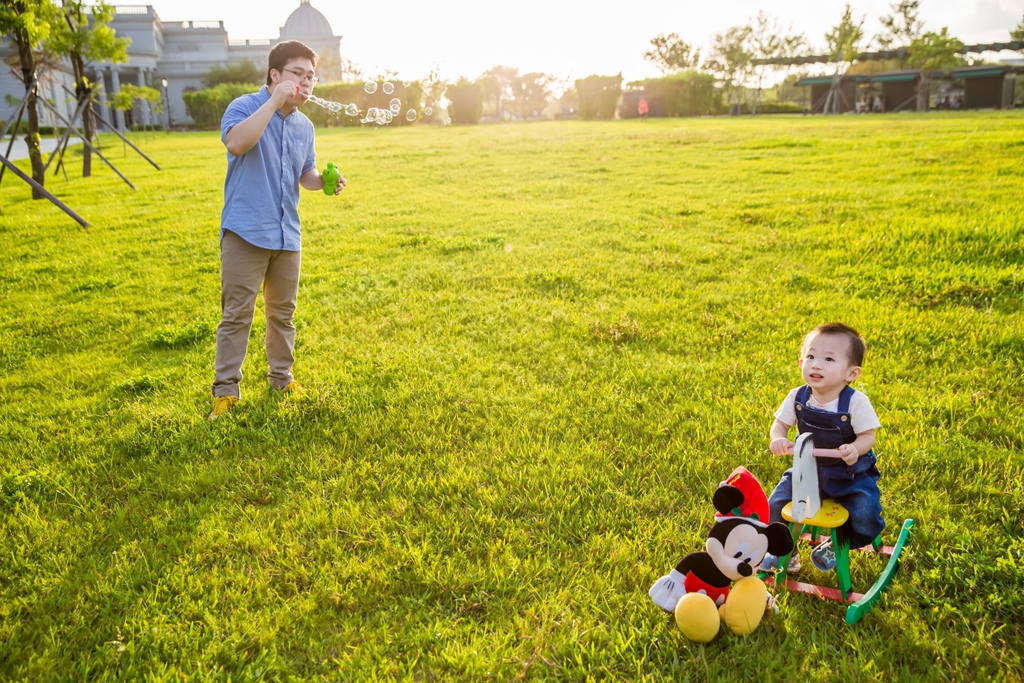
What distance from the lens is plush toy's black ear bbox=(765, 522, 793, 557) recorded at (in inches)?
93.3

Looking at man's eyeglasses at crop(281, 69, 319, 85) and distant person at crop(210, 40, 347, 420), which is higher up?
man's eyeglasses at crop(281, 69, 319, 85)

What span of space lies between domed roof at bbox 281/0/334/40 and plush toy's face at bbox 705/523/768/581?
104m

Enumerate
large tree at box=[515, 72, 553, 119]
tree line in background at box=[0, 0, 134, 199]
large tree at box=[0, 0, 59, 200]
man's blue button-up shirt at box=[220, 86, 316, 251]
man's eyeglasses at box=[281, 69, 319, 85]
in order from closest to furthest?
1. man's eyeglasses at box=[281, 69, 319, 85]
2. man's blue button-up shirt at box=[220, 86, 316, 251]
3. large tree at box=[0, 0, 59, 200]
4. tree line in background at box=[0, 0, 134, 199]
5. large tree at box=[515, 72, 553, 119]

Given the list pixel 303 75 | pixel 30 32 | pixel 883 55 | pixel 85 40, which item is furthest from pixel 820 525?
pixel 883 55

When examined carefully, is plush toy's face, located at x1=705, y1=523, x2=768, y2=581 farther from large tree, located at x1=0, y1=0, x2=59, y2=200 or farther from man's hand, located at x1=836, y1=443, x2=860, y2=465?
large tree, located at x1=0, y1=0, x2=59, y2=200

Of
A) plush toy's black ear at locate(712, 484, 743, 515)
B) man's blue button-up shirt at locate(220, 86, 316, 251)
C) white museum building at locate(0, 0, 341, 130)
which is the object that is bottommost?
plush toy's black ear at locate(712, 484, 743, 515)

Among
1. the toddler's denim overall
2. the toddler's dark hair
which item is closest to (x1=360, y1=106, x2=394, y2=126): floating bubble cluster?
the toddler's dark hair

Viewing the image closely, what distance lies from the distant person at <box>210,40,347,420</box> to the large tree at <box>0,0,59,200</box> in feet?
34.9

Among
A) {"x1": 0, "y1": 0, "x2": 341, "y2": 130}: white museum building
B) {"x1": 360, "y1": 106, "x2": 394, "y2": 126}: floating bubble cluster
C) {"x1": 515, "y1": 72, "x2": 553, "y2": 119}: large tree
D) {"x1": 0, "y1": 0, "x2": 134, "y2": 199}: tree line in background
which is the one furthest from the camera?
{"x1": 515, "y1": 72, "x2": 553, "y2": 119}: large tree

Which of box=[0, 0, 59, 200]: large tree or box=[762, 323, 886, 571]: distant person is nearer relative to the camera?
box=[762, 323, 886, 571]: distant person

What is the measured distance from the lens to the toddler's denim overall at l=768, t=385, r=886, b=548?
2.60 m

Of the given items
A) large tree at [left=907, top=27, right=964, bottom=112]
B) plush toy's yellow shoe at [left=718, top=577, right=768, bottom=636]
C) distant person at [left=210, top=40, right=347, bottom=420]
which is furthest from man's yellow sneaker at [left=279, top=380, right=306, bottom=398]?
large tree at [left=907, top=27, right=964, bottom=112]

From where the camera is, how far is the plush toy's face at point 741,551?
2.36 meters

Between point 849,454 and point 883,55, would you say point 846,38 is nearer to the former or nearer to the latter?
point 883,55
